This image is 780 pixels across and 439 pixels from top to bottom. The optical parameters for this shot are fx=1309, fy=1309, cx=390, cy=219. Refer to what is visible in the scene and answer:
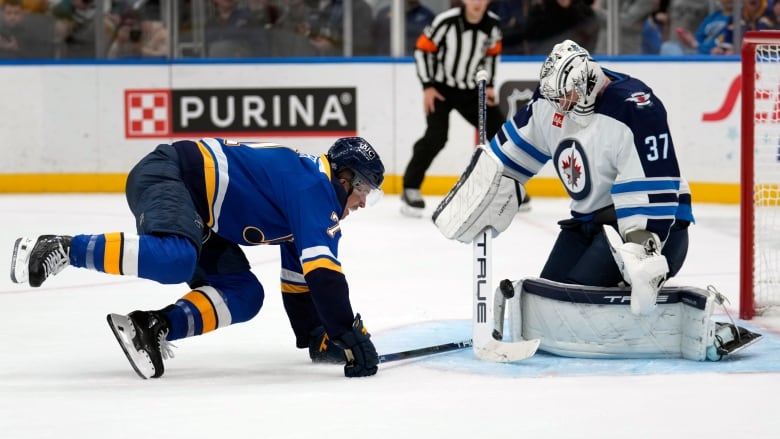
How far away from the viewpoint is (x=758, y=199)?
15.4 ft

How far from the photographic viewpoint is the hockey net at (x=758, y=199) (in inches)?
162

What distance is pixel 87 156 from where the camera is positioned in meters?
8.30

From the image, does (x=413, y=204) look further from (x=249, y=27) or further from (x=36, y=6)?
(x=36, y=6)

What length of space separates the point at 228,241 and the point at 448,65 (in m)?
3.94

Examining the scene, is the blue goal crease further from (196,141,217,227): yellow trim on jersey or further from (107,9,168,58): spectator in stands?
(107,9,168,58): spectator in stands

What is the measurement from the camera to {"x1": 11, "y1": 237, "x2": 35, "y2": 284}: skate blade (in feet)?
9.89

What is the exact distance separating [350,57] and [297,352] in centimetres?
464

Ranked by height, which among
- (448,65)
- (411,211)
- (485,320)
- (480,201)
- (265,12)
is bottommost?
(485,320)

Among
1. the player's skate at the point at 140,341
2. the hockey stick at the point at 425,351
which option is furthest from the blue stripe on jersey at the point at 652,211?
the player's skate at the point at 140,341

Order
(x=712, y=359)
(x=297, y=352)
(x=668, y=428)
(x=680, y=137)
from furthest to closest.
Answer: (x=680, y=137)
(x=297, y=352)
(x=712, y=359)
(x=668, y=428)

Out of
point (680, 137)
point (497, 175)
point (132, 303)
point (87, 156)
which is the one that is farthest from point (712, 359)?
point (87, 156)

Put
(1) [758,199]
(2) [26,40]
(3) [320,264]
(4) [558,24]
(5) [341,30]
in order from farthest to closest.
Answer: (2) [26,40] < (5) [341,30] < (4) [558,24] < (1) [758,199] < (3) [320,264]

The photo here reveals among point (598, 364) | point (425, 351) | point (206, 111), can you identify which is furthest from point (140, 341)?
point (206, 111)

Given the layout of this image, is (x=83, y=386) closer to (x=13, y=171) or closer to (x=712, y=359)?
(x=712, y=359)
